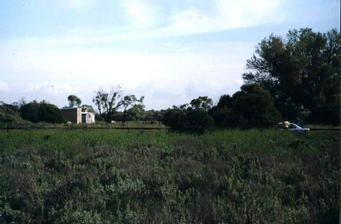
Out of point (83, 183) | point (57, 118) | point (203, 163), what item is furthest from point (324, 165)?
point (57, 118)

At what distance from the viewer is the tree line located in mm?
10383

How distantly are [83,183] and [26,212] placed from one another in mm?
1316

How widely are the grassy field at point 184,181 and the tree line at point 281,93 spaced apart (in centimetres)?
57

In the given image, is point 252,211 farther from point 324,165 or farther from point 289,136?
point 289,136

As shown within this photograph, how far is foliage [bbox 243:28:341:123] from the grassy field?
93cm

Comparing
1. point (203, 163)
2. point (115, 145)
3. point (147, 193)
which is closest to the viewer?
point (147, 193)

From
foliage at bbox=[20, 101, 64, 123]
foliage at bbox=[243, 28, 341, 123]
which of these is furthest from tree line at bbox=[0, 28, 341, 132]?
foliage at bbox=[20, 101, 64, 123]

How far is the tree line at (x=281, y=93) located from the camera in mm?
10383

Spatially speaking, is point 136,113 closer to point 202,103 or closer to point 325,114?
point 202,103

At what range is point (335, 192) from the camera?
21.7 feet

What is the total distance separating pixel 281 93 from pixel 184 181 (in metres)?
5.50

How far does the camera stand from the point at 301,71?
11.1 meters

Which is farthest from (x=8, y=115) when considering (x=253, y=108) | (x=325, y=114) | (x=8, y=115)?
(x=325, y=114)

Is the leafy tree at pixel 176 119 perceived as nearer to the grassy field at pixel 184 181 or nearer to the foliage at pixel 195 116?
the foliage at pixel 195 116
